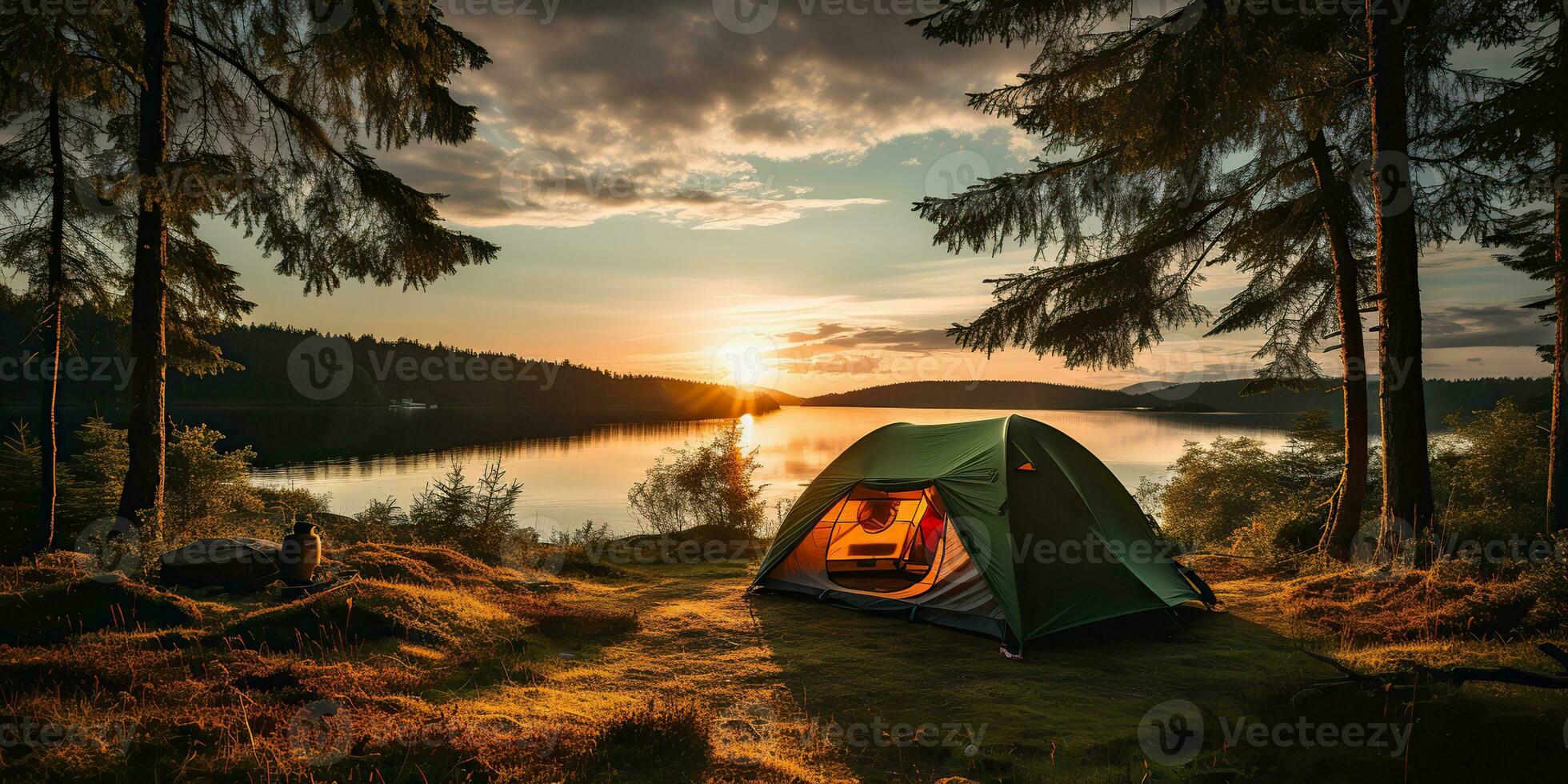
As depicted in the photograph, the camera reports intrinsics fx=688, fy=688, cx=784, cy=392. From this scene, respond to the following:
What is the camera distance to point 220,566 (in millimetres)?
7094

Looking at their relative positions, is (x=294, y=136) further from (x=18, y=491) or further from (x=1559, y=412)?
(x=1559, y=412)

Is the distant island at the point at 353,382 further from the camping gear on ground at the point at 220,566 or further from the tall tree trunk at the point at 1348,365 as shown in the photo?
the tall tree trunk at the point at 1348,365

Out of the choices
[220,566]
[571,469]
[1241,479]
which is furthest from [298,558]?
[571,469]

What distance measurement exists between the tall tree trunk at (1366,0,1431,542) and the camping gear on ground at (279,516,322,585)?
12.2m

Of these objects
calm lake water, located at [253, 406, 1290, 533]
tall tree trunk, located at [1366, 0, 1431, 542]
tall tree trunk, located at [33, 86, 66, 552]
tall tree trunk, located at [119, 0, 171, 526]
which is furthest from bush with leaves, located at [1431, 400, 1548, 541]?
tall tree trunk, located at [33, 86, 66, 552]

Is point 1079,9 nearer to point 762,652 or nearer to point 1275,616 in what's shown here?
point 1275,616

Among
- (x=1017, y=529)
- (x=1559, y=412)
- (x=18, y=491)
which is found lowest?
(x=18, y=491)

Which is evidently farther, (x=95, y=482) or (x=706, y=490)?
(x=706, y=490)

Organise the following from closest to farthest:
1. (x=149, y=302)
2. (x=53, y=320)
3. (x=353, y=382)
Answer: (x=149, y=302), (x=53, y=320), (x=353, y=382)

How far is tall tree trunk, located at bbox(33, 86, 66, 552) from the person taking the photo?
9.93 m

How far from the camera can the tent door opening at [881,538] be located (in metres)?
9.72

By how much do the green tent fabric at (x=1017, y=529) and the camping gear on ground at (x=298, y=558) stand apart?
17.4 ft

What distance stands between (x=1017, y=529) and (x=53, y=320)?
13.8 meters

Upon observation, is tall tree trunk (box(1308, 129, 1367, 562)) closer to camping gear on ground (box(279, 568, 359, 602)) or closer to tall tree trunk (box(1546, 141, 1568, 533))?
tall tree trunk (box(1546, 141, 1568, 533))
